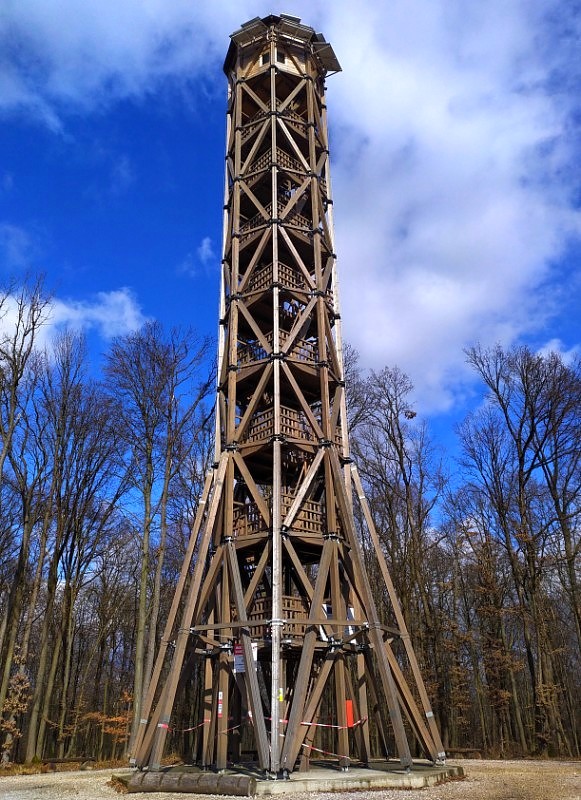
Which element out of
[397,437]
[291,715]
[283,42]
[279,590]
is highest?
[283,42]

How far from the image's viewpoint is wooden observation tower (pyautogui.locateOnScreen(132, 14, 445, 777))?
485 inches

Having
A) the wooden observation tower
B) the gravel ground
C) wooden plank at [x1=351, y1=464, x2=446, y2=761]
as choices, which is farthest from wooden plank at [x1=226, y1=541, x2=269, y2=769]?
wooden plank at [x1=351, y1=464, x2=446, y2=761]

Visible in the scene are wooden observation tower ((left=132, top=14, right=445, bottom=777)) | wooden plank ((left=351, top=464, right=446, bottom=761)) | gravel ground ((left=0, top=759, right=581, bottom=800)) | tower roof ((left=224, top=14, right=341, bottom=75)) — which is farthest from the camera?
tower roof ((left=224, top=14, right=341, bottom=75))

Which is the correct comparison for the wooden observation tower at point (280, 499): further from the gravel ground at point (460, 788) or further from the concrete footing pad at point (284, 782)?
the gravel ground at point (460, 788)

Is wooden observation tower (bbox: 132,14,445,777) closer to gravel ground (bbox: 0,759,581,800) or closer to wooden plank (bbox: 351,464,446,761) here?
wooden plank (bbox: 351,464,446,761)

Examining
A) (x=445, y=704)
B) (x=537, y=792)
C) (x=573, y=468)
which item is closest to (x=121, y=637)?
(x=445, y=704)

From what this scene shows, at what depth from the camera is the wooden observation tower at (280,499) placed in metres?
12.3

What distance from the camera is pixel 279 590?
12.4 meters

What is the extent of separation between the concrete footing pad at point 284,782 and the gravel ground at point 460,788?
308 millimetres

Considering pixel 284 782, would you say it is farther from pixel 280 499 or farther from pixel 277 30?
pixel 277 30

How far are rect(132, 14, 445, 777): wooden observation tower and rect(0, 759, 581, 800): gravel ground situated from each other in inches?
51.4

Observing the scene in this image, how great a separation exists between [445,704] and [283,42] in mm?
25705

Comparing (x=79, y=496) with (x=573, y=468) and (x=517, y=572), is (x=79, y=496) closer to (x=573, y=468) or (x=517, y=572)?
(x=517, y=572)

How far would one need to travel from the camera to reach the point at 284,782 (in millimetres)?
9836
